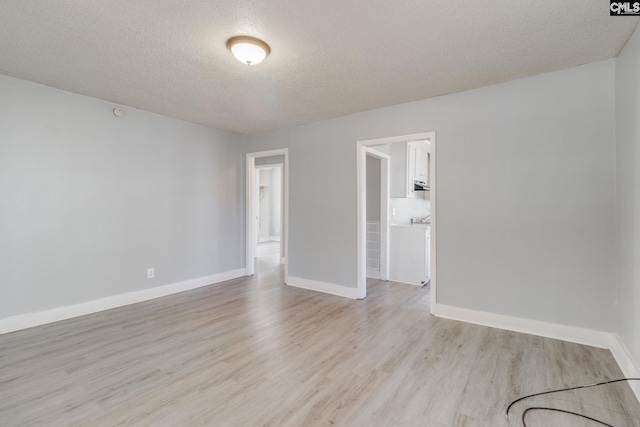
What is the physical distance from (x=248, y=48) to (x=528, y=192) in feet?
9.41

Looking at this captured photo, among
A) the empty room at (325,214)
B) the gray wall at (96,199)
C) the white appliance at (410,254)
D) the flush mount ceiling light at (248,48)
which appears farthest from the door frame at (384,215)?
the flush mount ceiling light at (248,48)

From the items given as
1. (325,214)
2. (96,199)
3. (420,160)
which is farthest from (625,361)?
(96,199)

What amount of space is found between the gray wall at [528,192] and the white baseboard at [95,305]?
354 centimetres

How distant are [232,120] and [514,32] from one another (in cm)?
353

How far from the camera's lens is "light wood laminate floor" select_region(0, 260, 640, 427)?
6.07 ft

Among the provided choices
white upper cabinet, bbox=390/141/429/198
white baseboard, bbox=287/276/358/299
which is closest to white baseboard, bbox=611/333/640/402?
white baseboard, bbox=287/276/358/299

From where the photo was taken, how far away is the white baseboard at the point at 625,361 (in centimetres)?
201

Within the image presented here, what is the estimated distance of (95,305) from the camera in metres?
3.57

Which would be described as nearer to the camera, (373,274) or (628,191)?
(628,191)

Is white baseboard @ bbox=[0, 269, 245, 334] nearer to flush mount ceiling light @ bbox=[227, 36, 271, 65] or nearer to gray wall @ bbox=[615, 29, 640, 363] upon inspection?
flush mount ceiling light @ bbox=[227, 36, 271, 65]

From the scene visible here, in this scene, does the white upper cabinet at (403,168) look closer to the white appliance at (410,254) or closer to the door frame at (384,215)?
the door frame at (384,215)

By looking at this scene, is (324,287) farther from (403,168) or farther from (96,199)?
(96,199)

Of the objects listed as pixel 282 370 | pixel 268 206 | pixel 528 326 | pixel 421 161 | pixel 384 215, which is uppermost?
pixel 421 161

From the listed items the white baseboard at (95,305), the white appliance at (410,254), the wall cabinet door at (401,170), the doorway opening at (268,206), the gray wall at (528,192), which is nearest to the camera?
the gray wall at (528,192)
